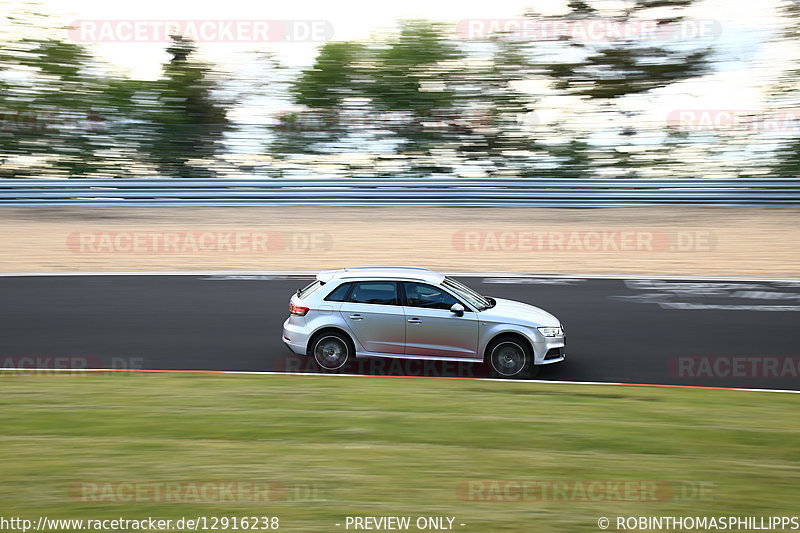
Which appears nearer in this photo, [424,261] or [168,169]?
[424,261]

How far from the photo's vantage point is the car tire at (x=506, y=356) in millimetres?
9625

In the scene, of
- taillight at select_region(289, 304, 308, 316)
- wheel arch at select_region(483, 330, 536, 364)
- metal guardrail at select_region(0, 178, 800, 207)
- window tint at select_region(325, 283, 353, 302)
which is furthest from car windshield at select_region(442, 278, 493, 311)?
metal guardrail at select_region(0, 178, 800, 207)

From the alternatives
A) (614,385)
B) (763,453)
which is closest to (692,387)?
(614,385)

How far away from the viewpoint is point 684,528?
15.9 feet

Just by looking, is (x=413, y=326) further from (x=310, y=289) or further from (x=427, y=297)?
(x=310, y=289)

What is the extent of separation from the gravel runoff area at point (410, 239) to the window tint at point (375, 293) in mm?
6583

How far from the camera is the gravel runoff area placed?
55.5ft

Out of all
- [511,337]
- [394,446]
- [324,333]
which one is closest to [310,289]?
[324,333]

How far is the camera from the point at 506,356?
31.8ft

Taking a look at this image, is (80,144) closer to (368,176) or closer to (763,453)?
(368,176)

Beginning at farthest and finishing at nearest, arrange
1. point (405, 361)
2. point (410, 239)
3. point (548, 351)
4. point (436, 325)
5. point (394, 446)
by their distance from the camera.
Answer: point (410, 239) → point (405, 361) → point (436, 325) → point (548, 351) → point (394, 446)

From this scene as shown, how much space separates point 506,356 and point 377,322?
1.60m

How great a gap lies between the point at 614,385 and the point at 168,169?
663 inches

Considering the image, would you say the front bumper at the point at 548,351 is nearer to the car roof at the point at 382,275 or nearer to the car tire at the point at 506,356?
the car tire at the point at 506,356
